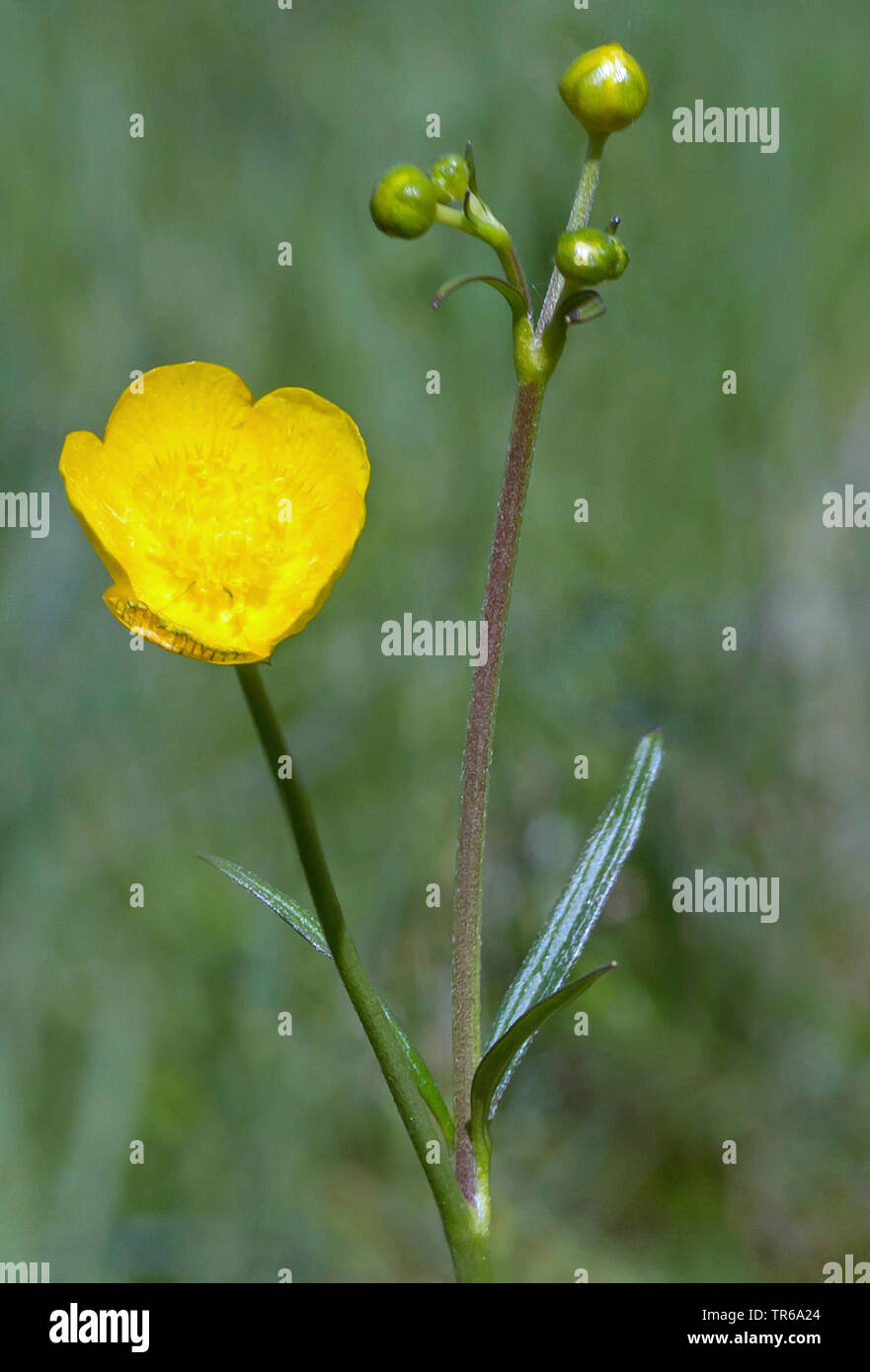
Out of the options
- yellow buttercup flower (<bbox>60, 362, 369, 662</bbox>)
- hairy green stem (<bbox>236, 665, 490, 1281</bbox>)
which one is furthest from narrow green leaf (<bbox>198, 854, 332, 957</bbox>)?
yellow buttercup flower (<bbox>60, 362, 369, 662</bbox>)

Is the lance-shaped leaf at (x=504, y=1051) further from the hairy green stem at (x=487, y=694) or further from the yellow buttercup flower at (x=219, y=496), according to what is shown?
the yellow buttercup flower at (x=219, y=496)

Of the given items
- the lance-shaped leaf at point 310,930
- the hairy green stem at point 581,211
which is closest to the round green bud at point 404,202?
the hairy green stem at point 581,211

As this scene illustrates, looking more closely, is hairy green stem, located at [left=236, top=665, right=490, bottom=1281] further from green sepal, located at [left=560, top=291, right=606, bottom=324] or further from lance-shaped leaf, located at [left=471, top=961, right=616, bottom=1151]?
green sepal, located at [left=560, top=291, right=606, bottom=324]

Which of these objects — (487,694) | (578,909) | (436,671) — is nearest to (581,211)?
(487,694)

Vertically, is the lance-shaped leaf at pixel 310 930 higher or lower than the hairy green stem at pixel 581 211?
lower

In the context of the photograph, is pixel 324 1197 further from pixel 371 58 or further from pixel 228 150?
pixel 371 58

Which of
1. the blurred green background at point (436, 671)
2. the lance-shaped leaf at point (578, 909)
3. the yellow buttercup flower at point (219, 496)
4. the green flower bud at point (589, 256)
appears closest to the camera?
the green flower bud at point (589, 256)
